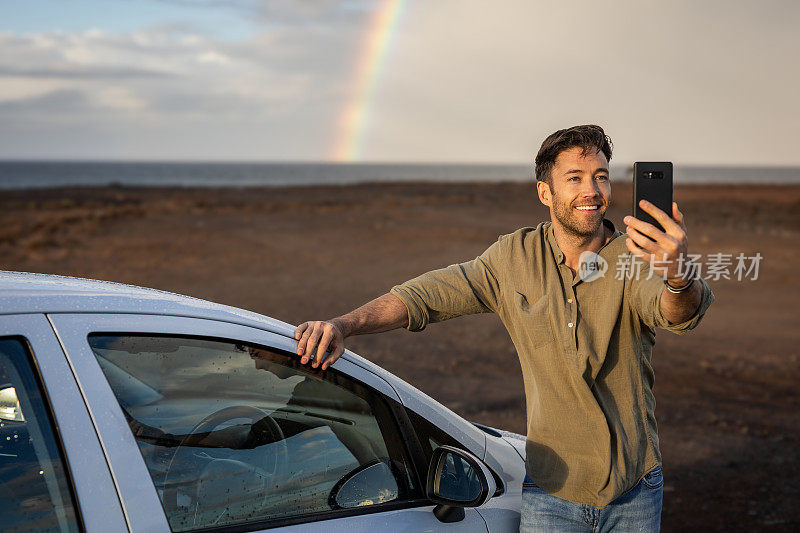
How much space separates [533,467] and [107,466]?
1.47 metres

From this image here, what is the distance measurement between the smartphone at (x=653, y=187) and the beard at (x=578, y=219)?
0.23 meters

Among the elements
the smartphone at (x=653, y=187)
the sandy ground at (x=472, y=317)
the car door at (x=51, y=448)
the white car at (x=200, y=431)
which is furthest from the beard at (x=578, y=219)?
the sandy ground at (x=472, y=317)

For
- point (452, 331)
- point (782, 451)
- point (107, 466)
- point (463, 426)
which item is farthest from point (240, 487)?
point (452, 331)

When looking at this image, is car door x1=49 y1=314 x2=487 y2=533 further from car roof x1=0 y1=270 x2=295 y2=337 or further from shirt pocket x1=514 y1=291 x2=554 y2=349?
shirt pocket x1=514 y1=291 x2=554 y2=349

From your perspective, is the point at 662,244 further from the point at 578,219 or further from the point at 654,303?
the point at 578,219

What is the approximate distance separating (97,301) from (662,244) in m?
1.55

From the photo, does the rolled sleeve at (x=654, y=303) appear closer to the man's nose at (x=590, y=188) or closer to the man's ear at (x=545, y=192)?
the man's nose at (x=590, y=188)

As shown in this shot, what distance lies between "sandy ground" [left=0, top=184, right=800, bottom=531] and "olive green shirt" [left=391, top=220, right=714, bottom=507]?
2.93 meters

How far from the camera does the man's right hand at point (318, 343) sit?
7.11 feet

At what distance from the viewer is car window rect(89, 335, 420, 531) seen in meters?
1.84

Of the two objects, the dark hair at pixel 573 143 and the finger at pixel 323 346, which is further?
the dark hair at pixel 573 143

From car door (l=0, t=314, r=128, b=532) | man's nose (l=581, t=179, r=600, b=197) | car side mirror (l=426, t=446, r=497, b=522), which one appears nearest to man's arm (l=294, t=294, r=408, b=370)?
car side mirror (l=426, t=446, r=497, b=522)

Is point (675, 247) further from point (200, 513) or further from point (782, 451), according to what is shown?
point (782, 451)

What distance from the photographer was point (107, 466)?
166cm
